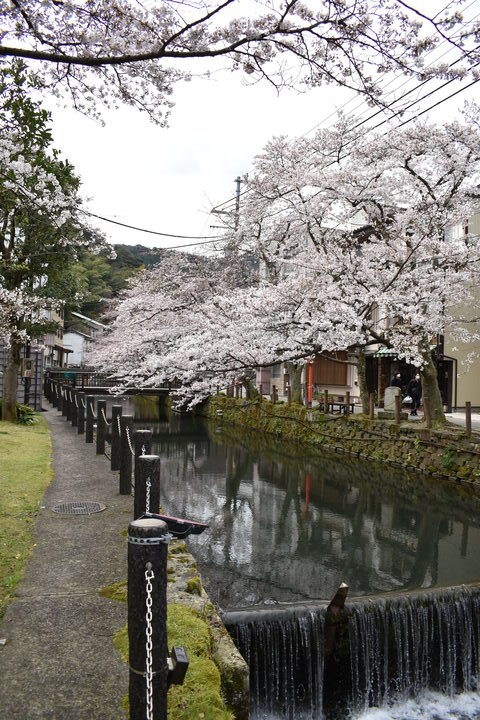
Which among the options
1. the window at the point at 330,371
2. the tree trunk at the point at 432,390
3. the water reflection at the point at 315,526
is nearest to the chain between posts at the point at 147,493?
the water reflection at the point at 315,526

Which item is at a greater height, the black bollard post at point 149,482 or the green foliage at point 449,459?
the black bollard post at point 149,482

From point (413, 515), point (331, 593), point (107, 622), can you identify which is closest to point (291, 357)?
point (413, 515)

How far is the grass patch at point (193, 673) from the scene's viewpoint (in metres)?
3.15

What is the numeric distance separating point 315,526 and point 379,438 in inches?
278

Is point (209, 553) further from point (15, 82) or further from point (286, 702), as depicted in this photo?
point (15, 82)

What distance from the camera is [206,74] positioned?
4828 millimetres

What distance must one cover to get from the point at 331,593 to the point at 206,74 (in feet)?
21.9

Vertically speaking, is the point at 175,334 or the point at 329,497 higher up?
the point at 175,334

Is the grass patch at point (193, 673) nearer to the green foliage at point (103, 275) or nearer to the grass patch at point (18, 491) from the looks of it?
the grass patch at point (18, 491)

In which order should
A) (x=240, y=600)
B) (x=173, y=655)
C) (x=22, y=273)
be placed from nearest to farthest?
(x=173, y=655) → (x=240, y=600) → (x=22, y=273)

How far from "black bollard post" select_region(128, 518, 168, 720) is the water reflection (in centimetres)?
496

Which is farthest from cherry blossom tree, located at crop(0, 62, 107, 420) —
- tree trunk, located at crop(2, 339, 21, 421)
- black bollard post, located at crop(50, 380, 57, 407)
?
black bollard post, located at crop(50, 380, 57, 407)

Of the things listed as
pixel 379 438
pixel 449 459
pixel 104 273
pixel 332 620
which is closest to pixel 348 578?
pixel 332 620

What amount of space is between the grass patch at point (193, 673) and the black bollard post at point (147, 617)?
844 mm
